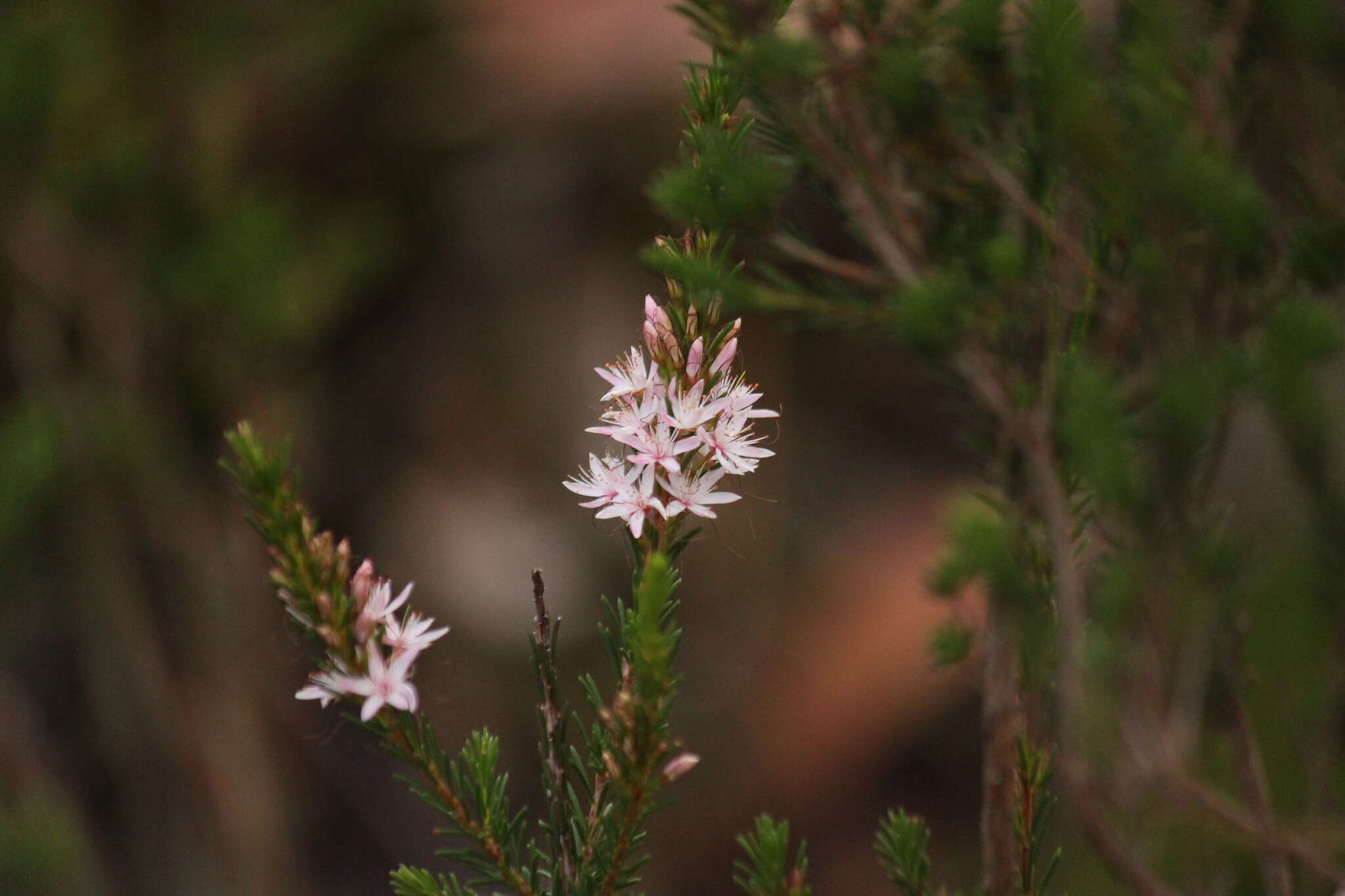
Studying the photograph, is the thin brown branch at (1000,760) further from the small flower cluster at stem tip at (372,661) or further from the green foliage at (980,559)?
the small flower cluster at stem tip at (372,661)

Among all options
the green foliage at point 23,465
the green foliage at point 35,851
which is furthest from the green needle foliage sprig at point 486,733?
the green foliage at point 23,465

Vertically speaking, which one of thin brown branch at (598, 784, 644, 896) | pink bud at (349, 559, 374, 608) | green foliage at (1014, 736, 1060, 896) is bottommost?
green foliage at (1014, 736, 1060, 896)

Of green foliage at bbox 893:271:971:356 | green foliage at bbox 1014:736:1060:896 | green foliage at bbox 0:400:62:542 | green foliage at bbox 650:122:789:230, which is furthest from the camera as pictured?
green foliage at bbox 0:400:62:542

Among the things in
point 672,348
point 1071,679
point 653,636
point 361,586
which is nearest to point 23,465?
point 361,586

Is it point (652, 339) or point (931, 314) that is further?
point (652, 339)

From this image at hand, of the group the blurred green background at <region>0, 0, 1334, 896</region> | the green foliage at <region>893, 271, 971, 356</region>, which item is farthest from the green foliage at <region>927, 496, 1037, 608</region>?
the blurred green background at <region>0, 0, 1334, 896</region>

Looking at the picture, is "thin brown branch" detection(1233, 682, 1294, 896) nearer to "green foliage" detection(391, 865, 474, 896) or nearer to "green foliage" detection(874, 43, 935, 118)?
"green foliage" detection(874, 43, 935, 118)

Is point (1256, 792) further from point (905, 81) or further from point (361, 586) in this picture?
point (361, 586)
